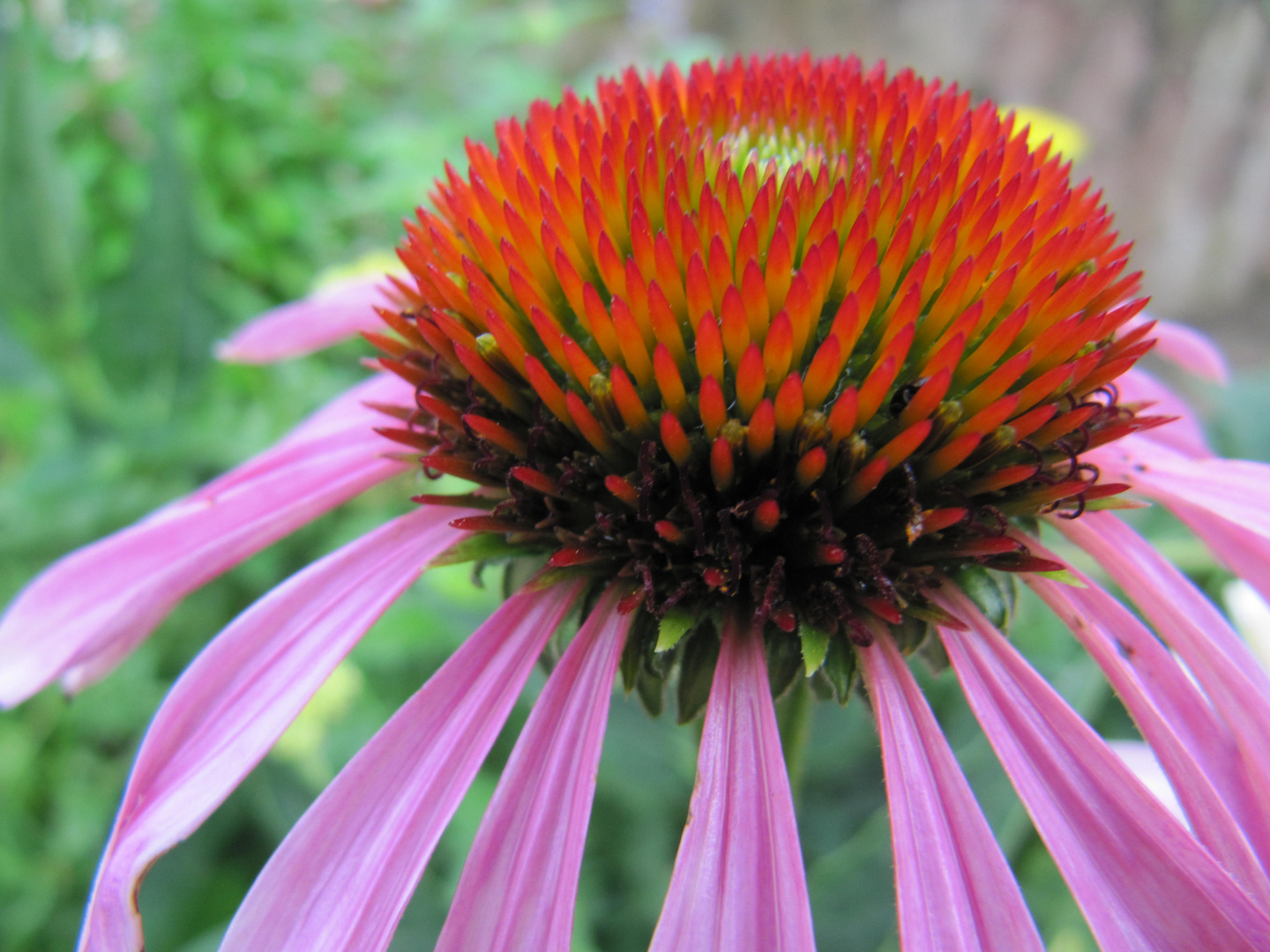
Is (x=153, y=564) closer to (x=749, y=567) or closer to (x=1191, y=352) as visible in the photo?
(x=749, y=567)

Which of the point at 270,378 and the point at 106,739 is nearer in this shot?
the point at 106,739

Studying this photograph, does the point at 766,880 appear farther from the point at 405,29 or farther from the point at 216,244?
the point at 405,29

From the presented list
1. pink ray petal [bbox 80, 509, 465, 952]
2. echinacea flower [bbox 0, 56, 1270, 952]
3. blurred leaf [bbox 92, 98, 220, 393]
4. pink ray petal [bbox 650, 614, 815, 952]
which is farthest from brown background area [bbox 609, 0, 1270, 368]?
pink ray petal [bbox 650, 614, 815, 952]

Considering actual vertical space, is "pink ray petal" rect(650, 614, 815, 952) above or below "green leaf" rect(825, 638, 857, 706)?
below

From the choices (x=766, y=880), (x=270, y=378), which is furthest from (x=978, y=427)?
(x=270, y=378)

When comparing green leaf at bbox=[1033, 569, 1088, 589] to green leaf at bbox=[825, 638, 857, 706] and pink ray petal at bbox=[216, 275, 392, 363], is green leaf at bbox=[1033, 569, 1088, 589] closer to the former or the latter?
green leaf at bbox=[825, 638, 857, 706]

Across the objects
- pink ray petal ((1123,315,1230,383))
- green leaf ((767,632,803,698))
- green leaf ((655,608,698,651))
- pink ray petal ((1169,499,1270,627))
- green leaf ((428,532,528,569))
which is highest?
pink ray petal ((1123,315,1230,383))
